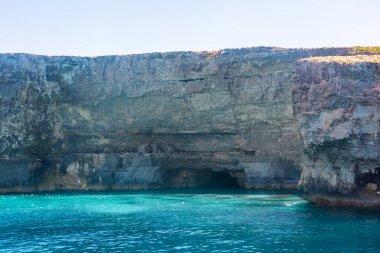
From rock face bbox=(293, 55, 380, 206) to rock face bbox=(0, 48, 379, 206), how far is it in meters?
13.7

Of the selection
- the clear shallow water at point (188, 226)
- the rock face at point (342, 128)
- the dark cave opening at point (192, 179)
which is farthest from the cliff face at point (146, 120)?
the rock face at point (342, 128)

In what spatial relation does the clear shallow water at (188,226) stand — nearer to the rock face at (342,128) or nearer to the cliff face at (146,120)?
the rock face at (342,128)

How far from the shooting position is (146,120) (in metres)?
61.1

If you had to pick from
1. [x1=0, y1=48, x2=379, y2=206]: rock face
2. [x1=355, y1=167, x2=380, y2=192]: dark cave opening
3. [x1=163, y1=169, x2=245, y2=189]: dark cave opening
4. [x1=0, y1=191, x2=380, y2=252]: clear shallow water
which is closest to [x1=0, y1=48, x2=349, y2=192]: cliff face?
[x1=0, y1=48, x2=379, y2=206]: rock face

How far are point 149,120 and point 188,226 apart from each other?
3112cm

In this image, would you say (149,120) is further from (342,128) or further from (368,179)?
(368,179)

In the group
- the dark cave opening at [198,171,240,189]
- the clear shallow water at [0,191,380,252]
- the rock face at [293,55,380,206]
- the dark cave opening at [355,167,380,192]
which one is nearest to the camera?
the clear shallow water at [0,191,380,252]

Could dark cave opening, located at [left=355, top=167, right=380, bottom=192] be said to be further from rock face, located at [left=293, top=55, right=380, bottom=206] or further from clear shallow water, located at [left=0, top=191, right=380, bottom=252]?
clear shallow water, located at [left=0, top=191, right=380, bottom=252]

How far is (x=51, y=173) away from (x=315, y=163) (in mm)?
36371

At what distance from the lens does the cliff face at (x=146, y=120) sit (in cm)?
5688

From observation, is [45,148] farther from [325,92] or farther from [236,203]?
[325,92]

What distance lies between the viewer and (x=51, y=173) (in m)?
63.9

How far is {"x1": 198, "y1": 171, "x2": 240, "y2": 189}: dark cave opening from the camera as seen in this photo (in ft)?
222

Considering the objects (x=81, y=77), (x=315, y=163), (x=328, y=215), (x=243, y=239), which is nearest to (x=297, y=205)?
(x=315, y=163)
